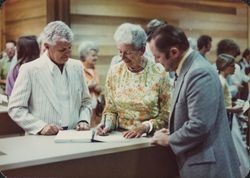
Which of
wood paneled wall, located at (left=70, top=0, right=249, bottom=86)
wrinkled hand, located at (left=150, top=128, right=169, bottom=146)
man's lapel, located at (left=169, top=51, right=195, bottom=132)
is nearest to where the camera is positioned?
man's lapel, located at (left=169, top=51, right=195, bottom=132)

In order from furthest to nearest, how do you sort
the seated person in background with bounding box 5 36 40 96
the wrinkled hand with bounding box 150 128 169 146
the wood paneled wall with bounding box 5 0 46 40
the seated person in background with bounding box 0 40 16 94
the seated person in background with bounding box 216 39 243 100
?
the seated person in background with bounding box 0 40 16 94 < the wood paneled wall with bounding box 5 0 46 40 < the seated person in background with bounding box 216 39 243 100 < the seated person in background with bounding box 5 36 40 96 < the wrinkled hand with bounding box 150 128 169 146

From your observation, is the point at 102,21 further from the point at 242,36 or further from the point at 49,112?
the point at 49,112

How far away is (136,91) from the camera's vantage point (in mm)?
1720

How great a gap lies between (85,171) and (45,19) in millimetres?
2412

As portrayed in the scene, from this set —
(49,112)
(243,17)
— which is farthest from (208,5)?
(49,112)

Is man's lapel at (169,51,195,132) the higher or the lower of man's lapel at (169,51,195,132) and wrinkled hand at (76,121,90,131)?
the higher

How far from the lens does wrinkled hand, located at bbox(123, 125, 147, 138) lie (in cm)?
165

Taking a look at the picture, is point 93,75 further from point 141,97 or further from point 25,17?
point 141,97

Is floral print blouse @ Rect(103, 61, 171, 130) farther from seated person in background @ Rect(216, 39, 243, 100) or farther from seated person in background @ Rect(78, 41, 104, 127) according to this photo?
seated person in background @ Rect(216, 39, 243, 100)

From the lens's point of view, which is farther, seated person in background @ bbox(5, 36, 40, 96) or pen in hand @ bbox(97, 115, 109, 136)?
seated person in background @ bbox(5, 36, 40, 96)

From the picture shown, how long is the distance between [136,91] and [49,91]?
0.38m

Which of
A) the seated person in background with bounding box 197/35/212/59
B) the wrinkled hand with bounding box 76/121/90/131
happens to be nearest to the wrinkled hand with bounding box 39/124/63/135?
the wrinkled hand with bounding box 76/121/90/131

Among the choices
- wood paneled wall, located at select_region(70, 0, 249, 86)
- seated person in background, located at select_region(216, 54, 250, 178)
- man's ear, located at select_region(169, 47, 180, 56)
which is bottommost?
seated person in background, located at select_region(216, 54, 250, 178)

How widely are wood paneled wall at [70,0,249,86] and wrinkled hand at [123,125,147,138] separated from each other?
1.30m
